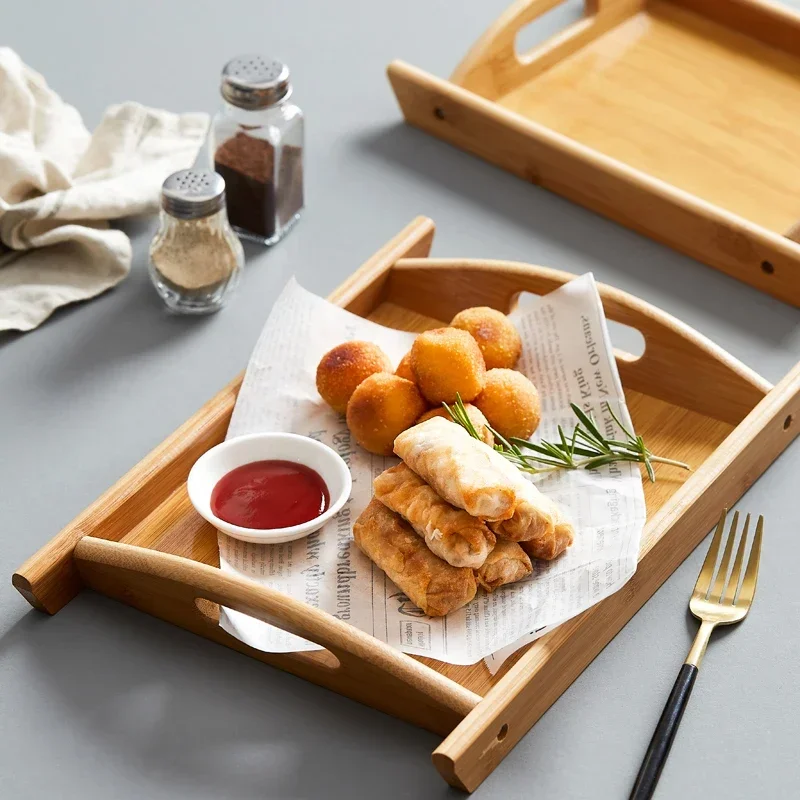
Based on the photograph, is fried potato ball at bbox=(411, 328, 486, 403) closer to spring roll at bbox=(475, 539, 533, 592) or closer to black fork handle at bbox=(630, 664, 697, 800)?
spring roll at bbox=(475, 539, 533, 592)

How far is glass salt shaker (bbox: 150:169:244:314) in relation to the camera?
124 centimetres

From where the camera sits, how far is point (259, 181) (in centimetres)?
138

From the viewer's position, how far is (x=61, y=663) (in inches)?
38.3

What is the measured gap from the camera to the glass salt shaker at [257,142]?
52.4 inches

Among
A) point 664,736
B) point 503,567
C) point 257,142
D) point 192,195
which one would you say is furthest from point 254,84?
point 664,736

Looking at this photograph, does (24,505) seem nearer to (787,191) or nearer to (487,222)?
(487,222)

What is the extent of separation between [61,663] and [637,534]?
47 centimetres

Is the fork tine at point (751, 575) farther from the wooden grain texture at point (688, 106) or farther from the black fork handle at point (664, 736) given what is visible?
the wooden grain texture at point (688, 106)

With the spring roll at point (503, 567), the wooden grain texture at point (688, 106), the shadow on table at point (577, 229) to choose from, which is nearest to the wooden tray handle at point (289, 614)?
the spring roll at point (503, 567)

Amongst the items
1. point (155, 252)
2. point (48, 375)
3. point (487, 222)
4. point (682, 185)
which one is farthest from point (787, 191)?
point (48, 375)

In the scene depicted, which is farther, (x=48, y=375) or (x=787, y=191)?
(x=787, y=191)

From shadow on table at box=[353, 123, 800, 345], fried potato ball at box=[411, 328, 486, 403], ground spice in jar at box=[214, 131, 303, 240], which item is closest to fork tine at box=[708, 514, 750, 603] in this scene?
fried potato ball at box=[411, 328, 486, 403]

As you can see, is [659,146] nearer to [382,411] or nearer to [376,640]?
[382,411]

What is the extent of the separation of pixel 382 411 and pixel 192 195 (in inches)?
12.5
